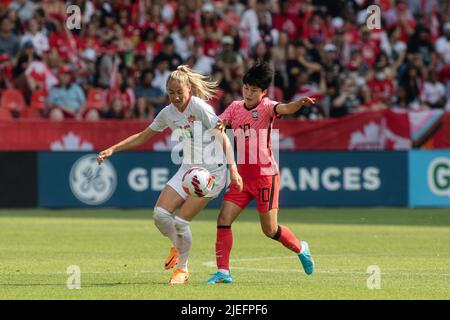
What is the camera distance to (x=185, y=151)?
12.5m

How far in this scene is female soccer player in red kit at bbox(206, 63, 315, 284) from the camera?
12289 mm

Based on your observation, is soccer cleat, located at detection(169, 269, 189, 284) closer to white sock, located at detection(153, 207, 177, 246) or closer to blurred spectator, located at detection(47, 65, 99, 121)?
white sock, located at detection(153, 207, 177, 246)

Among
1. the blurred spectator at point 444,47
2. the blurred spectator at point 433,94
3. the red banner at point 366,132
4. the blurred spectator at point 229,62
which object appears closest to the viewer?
the red banner at point 366,132

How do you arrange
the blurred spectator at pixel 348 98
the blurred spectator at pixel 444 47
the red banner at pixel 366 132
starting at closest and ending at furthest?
the red banner at pixel 366 132
the blurred spectator at pixel 348 98
the blurred spectator at pixel 444 47

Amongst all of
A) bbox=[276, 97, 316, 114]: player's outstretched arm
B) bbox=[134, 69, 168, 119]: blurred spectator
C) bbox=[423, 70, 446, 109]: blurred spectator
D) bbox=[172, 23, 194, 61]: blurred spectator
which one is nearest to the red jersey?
bbox=[276, 97, 316, 114]: player's outstretched arm

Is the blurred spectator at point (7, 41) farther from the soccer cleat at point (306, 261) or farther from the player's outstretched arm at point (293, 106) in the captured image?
the player's outstretched arm at point (293, 106)

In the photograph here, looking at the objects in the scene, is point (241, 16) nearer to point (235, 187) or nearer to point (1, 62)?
point (1, 62)

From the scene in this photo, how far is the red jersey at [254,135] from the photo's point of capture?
12.4m

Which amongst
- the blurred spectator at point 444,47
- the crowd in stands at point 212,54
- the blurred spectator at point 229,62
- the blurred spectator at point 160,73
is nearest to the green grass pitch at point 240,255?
the crowd in stands at point 212,54

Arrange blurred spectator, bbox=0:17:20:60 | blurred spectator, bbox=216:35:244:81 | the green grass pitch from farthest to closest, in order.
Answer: blurred spectator, bbox=216:35:244:81, blurred spectator, bbox=0:17:20:60, the green grass pitch

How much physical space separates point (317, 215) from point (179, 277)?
451 inches

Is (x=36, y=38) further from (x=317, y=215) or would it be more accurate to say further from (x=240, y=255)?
(x=240, y=255)

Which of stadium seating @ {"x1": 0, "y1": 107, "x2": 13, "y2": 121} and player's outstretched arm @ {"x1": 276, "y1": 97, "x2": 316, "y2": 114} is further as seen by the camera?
stadium seating @ {"x1": 0, "y1": 107, "x2": 13, "y2": 121}

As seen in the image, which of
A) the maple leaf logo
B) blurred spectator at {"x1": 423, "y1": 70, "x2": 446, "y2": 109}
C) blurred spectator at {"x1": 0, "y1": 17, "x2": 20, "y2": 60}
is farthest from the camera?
blurred spectator at {"x1": 423, "y1": 70, "x2": 446, "y2": 109}
